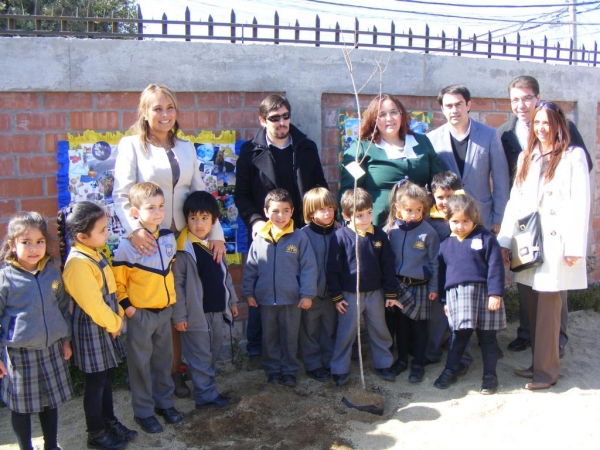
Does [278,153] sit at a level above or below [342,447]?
above

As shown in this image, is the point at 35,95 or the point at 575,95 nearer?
the point at 35,95

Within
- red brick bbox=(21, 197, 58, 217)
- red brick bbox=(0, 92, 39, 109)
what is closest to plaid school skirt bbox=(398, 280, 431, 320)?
red brick bbox=(21, 197, 58, 217)

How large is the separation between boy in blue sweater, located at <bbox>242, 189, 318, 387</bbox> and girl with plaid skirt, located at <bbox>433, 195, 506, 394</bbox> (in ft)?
3.21

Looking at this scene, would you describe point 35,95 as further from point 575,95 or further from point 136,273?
point 575,95

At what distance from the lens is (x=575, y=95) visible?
22.0 feet

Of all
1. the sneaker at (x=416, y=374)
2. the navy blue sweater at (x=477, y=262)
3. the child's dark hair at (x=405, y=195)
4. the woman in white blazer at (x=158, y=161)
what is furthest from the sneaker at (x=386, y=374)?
the woman in white blazer at (x=158, y=161)

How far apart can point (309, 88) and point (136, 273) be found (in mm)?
2377

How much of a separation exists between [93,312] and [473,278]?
2473 millimetres

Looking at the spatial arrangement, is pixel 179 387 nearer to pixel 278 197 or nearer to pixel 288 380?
pixel 288 380

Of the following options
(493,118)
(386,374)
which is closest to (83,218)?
(386,374)

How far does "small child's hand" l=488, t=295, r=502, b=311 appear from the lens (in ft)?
13.4

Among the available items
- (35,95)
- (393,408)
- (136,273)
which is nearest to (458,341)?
(393,408)

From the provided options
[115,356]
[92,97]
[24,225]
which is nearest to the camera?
[24,225]

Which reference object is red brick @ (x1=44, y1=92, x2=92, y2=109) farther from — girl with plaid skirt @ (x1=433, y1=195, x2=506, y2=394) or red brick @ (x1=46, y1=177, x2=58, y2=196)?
girl with plaid skirt @ (x1=433, y1=195, x2=506, y2=394)
